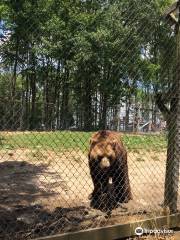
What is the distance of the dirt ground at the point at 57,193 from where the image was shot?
203 inches

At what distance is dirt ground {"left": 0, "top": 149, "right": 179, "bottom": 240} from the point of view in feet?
17.0

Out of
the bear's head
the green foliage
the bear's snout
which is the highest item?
the green foliage

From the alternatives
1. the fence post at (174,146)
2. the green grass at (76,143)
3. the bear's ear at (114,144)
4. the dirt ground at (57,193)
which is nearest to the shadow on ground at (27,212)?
the dirt ground at (57,193)

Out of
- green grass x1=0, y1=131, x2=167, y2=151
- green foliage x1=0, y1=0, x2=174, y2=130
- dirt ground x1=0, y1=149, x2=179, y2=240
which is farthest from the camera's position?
green grass x1=0, y1=131, x2=167, y2=151

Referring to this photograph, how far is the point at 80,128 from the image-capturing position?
5.37 metres

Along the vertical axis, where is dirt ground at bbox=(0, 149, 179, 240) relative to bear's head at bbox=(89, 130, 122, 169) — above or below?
below

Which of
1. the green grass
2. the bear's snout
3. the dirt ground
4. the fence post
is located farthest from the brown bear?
the green grass

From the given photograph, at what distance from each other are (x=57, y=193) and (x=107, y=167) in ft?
5.57

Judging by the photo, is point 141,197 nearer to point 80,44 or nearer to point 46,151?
point 46,151

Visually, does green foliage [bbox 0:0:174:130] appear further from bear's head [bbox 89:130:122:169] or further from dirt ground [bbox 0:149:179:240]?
dirt ground [bbox 0:149:179:240]

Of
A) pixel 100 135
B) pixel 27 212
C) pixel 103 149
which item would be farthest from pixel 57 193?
pixel 103 149

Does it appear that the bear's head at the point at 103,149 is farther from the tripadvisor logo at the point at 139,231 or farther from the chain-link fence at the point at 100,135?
the tripadvisor logo at the point at 139,231

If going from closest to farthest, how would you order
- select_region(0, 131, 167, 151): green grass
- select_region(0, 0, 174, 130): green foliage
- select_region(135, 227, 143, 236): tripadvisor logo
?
1. select_region(135, 227, 143, 236): tripadvisor logo
2. select_region(0, 0, 174, 130): green foliage
3. select_region(0, 131, 167, 151): green grass

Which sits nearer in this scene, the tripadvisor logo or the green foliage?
the tripadvisor logo
